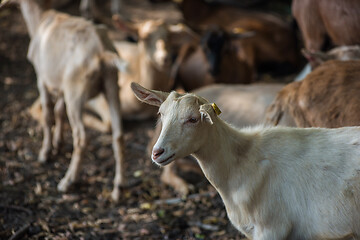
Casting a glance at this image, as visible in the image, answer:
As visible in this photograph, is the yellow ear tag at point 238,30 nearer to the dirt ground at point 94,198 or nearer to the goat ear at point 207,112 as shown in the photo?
the dirt ground at point 94,198

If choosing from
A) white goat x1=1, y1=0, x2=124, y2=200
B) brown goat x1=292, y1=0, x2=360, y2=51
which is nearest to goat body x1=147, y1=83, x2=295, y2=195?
white goat x1=1, y1=0, x2=124, y2=200

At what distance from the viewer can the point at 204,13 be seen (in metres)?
10.0

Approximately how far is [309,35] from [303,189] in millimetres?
3536

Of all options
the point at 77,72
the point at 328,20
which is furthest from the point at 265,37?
the point at 77,72

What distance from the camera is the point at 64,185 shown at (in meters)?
5.21

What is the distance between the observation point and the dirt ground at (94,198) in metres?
4.33

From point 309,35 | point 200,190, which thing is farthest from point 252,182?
point 309,35

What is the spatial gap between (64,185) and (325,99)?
9.87 feet

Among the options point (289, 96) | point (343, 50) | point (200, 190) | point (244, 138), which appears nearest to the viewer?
point (244, 138)

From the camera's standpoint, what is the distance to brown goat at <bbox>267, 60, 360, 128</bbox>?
362cm

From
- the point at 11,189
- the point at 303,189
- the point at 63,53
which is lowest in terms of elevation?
the point at 11,189

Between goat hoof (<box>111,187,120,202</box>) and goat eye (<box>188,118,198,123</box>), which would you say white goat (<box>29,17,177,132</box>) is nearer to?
goat hoof (<box>111,187,120,202</box>)

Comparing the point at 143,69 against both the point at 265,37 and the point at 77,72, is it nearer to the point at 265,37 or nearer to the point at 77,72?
the point at 77,72

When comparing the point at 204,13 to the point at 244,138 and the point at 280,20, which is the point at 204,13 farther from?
the point at 244,138
